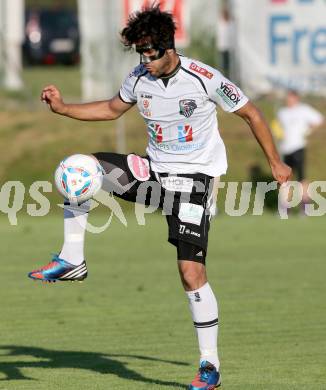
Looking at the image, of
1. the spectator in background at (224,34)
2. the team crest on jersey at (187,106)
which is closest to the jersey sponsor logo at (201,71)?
the team crest on jersey at (187,106)

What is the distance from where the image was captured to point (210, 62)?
2431 cm

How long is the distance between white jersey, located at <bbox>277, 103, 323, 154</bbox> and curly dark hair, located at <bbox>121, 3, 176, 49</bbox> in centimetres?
1310

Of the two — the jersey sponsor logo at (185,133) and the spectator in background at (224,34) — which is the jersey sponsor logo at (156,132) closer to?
the jersey sponsor logo at (185,133)

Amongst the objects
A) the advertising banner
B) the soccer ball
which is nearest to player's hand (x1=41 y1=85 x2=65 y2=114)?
the soccer ball

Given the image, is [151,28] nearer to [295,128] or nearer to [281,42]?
[295,128]

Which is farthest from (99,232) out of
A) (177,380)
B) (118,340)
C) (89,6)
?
(177,380)

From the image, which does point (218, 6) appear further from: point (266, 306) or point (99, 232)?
point (266, 306)

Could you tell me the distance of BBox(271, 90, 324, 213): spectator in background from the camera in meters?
20.5

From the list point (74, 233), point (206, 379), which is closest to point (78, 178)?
point (74, 233)

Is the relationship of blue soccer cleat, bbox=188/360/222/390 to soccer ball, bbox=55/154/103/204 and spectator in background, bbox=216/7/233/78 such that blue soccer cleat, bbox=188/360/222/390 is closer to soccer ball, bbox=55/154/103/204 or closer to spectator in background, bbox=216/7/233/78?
soccer ball, bbox=55/154/103/204

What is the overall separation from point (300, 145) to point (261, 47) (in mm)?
2344

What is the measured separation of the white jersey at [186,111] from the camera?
7.63m

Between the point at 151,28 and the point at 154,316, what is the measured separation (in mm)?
4131

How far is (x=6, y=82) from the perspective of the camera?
2731cm
